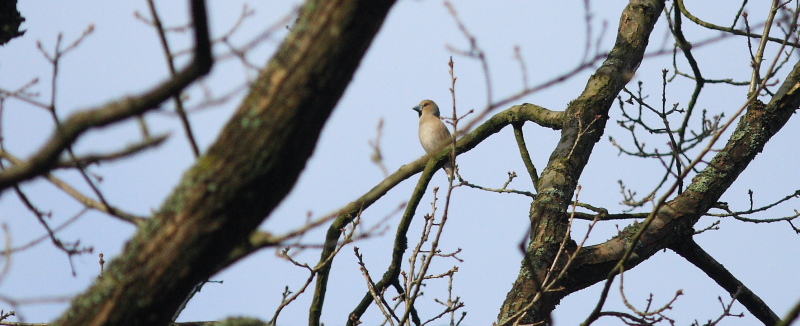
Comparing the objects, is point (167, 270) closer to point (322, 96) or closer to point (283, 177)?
point (283, 177)

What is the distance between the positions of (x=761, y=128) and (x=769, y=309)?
1070 mm

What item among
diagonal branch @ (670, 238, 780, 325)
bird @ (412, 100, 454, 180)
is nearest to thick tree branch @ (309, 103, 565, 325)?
diagonal branch @ (670, 238, 780, 325)

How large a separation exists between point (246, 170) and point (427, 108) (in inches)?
289

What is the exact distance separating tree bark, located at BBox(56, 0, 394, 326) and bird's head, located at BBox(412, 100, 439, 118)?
720cm

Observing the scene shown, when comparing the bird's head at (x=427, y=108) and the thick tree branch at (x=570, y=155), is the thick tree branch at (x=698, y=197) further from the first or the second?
the bird's head at (x=427, y=108)

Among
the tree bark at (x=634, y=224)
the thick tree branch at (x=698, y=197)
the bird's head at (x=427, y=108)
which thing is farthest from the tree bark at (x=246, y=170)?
the bird's head at (x=427, y=108)

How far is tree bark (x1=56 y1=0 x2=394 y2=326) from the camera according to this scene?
1635 mm

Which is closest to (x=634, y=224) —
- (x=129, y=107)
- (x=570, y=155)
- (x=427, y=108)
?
(x=570, y=155)

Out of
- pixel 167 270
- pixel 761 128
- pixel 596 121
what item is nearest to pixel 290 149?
pixel 167 270

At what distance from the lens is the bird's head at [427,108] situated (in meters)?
8.92

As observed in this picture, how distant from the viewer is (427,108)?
894 centimetres

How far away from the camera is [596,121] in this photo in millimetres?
4449

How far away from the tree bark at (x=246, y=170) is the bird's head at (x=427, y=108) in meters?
7.20

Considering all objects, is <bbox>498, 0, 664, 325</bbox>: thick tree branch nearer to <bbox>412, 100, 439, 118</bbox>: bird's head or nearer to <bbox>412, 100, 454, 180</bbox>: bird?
<bbox>412, 100, 454, 180</bbox>: bird
